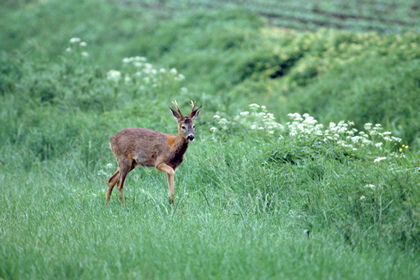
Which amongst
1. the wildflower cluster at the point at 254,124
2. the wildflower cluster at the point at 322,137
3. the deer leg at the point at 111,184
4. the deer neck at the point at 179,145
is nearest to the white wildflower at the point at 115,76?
the wildflower cluster at the point at 254,124

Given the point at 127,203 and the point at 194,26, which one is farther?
the point at 194,26

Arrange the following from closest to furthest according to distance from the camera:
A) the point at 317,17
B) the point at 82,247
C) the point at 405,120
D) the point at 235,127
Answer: the point at 82,247
the point at 235,127
the point at 405,120
the point at 317,17

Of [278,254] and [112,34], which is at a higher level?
[278,254]

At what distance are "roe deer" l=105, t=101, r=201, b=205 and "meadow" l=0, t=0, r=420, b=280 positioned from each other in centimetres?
35

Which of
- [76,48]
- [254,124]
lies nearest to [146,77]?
[76,48]

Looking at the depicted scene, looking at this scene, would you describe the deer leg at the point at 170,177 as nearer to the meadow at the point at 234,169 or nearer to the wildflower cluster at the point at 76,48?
the meadow at the point at 234,169

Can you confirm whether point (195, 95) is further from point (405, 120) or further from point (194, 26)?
point (194, 26)

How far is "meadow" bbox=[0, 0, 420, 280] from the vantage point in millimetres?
5180

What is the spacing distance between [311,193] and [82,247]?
9.01 feet

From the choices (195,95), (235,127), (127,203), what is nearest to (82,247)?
(127,203)

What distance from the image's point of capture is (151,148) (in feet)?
24.6

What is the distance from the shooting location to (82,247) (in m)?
5.45

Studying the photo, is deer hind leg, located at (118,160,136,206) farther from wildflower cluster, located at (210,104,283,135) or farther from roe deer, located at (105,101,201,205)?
wildflower cluster, located at (210,104,283,135)

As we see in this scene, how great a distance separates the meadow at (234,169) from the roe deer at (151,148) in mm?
354
